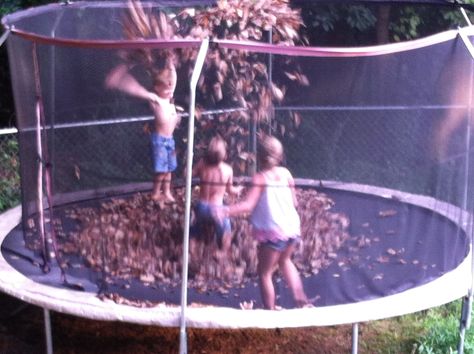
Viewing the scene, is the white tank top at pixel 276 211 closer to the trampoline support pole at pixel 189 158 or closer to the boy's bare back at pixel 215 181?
the boy's bare back at pixel 215 181

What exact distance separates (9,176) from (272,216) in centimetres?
399

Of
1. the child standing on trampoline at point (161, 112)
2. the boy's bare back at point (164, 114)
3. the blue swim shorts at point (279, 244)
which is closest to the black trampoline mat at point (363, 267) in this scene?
the blue swim shorts at point (279, 244)

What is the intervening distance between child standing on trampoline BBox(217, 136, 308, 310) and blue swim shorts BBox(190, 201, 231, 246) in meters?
0.04

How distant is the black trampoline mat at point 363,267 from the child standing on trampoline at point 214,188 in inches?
10.0

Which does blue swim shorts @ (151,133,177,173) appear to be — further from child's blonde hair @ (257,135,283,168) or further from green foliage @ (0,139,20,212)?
green foliage @ (0,139,20,212)

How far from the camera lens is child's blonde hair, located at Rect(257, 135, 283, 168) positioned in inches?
117

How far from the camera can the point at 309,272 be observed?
312 cm

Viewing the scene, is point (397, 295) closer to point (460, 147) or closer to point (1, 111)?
point (460, 147)

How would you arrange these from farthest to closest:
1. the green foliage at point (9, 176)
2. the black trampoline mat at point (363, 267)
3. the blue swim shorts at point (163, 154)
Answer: the green foliage at point (9, 176) → the blue swim shorts at point (163, 154) → the black trampoline mat at point (363, 267)

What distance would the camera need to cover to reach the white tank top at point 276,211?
2.98 m

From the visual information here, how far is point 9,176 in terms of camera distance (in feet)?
20.8

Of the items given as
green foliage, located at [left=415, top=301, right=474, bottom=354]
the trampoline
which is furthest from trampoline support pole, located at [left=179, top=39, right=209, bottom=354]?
green foliage, located at [left=415, top=301, right=474, bottom=354]

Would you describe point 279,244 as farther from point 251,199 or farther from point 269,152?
point 269,152

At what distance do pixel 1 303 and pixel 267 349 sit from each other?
1753 millimetres
